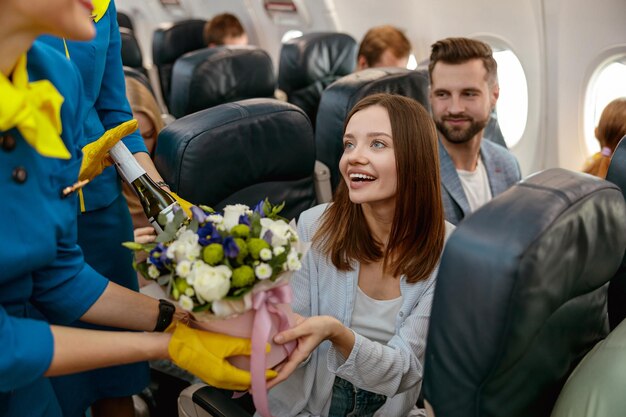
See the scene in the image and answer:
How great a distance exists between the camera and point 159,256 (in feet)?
3.99

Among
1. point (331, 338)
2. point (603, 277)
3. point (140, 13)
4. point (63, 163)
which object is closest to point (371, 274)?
point (331, 338)

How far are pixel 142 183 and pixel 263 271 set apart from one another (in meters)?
0.66

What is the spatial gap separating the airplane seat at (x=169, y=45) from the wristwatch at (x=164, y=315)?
533 cm

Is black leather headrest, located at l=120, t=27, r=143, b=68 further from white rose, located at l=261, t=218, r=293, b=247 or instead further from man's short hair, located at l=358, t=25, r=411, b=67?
white rose, located at l=261, t=218, r=293, b=247

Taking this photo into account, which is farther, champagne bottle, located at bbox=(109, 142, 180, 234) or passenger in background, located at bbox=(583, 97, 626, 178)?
passenger in background, located at bbox=(583, 97, 626, 178)

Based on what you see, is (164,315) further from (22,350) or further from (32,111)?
(32,111)

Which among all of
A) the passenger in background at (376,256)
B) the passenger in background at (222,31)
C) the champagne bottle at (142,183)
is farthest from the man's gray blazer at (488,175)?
the passenger in background at (222,31)

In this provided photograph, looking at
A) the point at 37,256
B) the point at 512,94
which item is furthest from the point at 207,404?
the point at 512,94

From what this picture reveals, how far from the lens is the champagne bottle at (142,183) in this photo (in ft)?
5.40

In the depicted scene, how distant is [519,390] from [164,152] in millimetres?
1208

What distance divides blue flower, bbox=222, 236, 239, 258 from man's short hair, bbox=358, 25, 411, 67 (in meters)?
3.23

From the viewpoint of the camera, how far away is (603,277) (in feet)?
4.28

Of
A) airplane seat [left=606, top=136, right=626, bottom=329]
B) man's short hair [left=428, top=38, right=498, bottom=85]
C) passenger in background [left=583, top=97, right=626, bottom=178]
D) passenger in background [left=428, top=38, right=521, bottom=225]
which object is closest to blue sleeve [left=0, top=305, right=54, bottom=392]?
airplane seat [left=606, top=136, right=626, bottom=329]

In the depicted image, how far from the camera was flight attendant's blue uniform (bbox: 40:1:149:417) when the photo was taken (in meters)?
1.69
